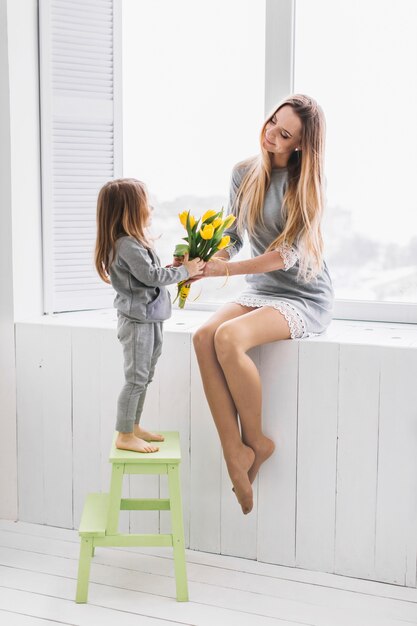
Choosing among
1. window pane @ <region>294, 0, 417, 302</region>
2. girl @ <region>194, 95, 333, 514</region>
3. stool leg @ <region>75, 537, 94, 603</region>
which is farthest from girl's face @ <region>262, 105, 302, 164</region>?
stool leg @ <region>75, 537, 94, 603</region>

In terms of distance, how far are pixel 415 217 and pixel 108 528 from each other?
1.37 meters

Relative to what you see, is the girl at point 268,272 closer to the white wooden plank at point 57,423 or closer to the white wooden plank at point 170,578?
the white wooden plank at point 170,578

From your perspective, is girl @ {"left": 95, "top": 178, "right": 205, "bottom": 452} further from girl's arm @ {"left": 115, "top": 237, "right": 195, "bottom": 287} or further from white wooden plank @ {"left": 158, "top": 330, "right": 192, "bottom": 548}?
white wooden plank @ {"left": 158, "top": 330, "right": 192, "bottom": 548}

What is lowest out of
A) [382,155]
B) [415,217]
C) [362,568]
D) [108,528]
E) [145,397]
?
[362,568]

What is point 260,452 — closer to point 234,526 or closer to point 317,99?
point 234,526

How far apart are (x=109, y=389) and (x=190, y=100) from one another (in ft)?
3.51

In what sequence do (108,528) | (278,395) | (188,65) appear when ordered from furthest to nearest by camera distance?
(188,65) < (278,395) < (108,528)

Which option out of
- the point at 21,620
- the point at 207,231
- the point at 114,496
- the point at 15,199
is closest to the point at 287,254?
the point at 207,231

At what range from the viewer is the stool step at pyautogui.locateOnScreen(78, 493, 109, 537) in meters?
2.23

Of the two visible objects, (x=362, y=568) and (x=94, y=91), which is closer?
(x=362, y=568)

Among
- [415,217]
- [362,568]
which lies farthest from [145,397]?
[415,217]

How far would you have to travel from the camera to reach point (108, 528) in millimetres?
2248

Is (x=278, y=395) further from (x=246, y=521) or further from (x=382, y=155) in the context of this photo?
(x=382, y=155)

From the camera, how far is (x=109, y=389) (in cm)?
263
